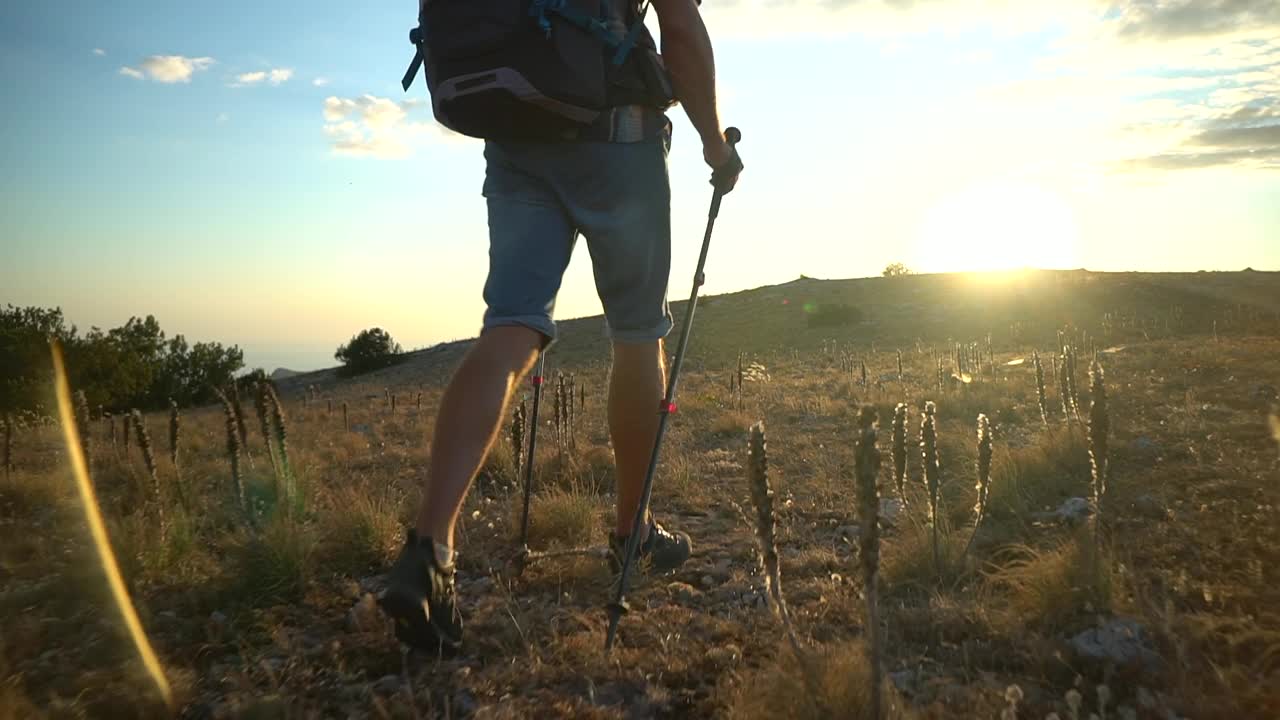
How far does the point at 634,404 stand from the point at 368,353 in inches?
1272

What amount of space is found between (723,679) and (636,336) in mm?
1195

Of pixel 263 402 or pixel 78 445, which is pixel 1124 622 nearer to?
pixel 263 402

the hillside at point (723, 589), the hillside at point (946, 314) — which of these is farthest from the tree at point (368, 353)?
the hillside at point (723, 589)

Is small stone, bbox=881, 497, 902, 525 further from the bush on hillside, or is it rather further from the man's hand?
the bush on hillside

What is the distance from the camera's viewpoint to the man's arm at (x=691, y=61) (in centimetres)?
254

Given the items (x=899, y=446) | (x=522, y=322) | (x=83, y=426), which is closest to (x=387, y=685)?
(x=522, y=322)

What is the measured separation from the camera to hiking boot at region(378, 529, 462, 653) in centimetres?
209

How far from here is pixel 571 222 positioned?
2621 millimetres

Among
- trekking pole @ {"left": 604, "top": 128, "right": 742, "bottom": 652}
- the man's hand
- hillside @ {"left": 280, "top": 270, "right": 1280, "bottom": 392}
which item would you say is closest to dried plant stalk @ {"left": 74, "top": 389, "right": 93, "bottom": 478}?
trekking pole @ {"left": 604, "top": 128, "right": 742, "bottom": 652}

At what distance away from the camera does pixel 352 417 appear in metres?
10.9

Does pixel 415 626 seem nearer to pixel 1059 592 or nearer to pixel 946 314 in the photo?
pixel 1059 592

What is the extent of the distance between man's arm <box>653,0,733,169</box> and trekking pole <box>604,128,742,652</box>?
0.44 feet

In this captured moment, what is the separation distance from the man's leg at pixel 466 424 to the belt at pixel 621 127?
2.20 ft

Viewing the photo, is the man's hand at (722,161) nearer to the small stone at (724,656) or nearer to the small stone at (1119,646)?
the small stone at (724,656)
